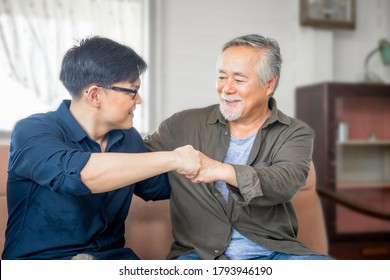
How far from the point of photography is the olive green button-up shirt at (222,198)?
1511 millimetres

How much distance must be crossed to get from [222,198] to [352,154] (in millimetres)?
2514

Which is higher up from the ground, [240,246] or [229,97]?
[229,97]

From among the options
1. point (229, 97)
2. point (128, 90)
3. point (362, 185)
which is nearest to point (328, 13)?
point (362, 185)

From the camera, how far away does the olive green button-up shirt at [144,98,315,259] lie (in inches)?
59.5

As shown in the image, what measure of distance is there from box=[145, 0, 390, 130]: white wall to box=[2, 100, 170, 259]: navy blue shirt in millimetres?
2182

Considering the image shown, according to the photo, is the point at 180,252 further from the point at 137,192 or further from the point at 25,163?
the point at 25,163

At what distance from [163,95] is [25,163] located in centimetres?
244

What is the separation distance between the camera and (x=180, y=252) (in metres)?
1.57

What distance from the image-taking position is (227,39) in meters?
3.78

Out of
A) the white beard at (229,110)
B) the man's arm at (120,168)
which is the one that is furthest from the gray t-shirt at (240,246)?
the man's arm at (120,168)

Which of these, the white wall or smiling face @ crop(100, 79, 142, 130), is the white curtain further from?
smiling face @ crop(100, 79, 142, 130)

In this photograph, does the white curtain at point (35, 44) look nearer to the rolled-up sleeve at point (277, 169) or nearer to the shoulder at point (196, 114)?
the shoulder at point (196, 114)

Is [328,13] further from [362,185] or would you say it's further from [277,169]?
[277,169]
